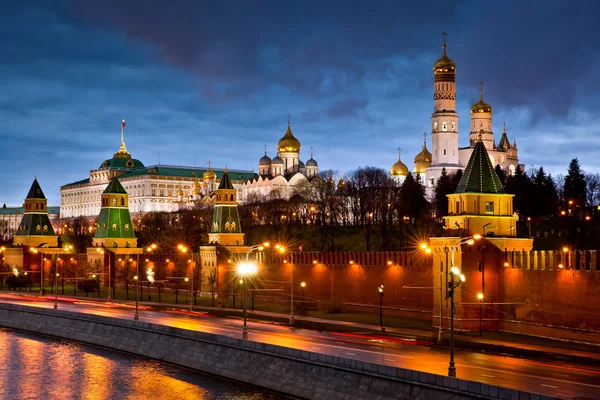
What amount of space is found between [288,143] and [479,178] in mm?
118802

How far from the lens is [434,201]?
103 meters

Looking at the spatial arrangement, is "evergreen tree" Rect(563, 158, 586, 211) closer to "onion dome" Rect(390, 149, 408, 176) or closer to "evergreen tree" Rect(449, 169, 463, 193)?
"evergreen tree" Rect(449, 169, 463, 193)

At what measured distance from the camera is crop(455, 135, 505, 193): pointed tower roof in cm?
5538

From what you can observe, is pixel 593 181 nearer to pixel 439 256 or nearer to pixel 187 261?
pixel 187 261

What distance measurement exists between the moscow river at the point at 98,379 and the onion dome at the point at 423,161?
88.7m

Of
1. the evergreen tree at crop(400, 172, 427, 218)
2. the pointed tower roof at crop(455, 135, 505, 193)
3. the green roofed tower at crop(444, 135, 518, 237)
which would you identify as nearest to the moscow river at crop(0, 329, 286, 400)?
the green roofed tower at crop(444, 135, 518, 237)

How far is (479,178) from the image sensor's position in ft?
182

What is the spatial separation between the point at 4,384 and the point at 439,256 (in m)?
23.9

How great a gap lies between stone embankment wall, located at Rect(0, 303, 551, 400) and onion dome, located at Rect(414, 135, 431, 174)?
84341mm

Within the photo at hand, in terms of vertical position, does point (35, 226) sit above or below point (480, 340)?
above

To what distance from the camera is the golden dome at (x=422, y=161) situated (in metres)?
139

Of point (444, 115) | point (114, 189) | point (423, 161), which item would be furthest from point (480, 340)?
point (423, 161)

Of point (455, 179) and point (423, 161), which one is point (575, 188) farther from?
point (423, 161)

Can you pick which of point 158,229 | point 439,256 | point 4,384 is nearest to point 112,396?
point 4,384
